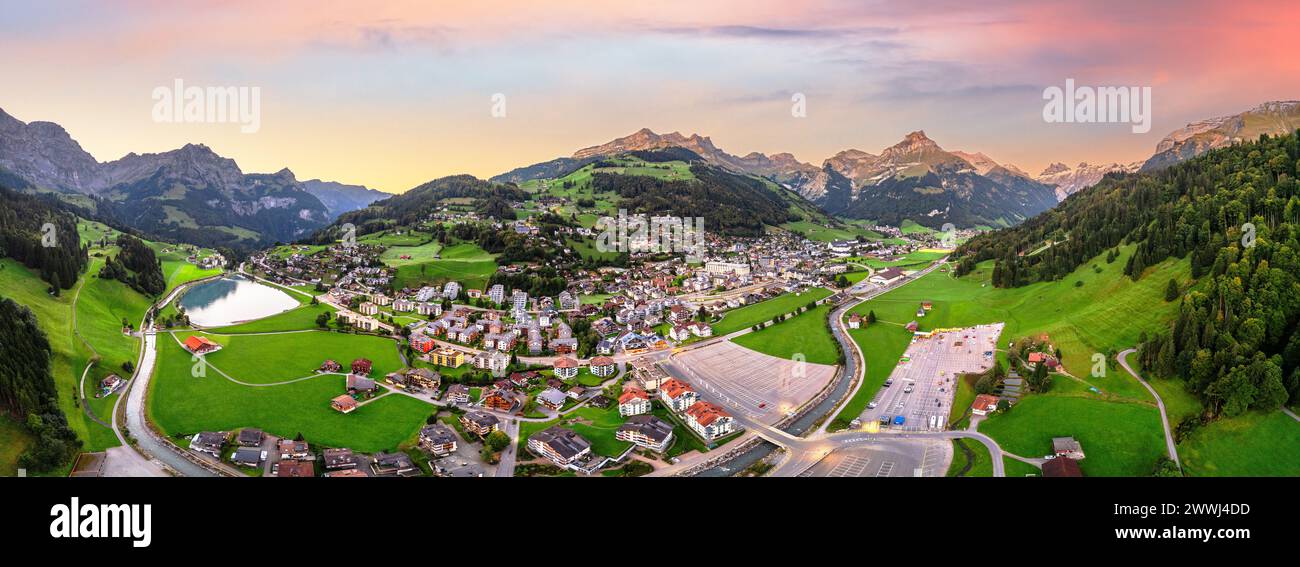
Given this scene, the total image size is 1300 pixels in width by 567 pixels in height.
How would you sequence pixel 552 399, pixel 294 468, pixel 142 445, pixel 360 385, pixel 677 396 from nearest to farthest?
pixel 294 468 → pixel 142 445 → pixel 552 399 → pixel 677 396 → pixel 360 385

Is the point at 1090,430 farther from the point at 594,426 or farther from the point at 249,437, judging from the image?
the point at 249,437

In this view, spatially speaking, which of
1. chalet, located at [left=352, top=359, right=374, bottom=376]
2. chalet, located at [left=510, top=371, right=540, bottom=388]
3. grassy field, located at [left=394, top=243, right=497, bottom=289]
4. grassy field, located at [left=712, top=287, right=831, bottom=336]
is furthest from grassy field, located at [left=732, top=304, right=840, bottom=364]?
grassy field, located at [left=394, top=243, right=497, bottom=289]

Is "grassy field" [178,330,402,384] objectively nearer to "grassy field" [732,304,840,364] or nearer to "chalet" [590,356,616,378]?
"chalet" [590,356,616,378]

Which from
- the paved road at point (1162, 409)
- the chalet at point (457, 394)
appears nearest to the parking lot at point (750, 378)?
the chalet at point (457, 394)

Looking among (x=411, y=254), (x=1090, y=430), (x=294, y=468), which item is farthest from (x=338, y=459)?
(x=411, y=254)

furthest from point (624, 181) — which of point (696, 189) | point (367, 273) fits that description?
point (367, 273)

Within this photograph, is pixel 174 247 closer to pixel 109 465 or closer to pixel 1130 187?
pixel 109 465
